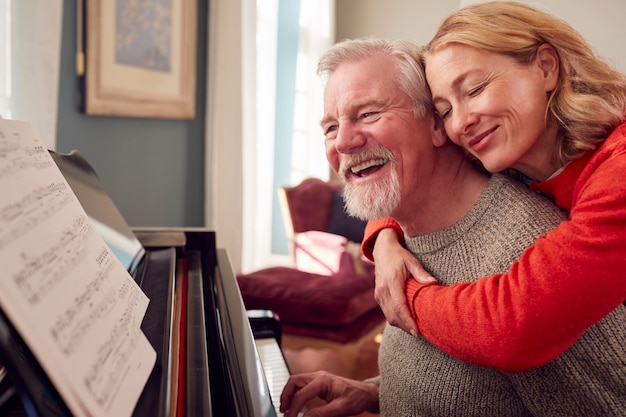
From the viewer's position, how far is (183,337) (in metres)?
1.02

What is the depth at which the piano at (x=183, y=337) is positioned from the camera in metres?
0.55

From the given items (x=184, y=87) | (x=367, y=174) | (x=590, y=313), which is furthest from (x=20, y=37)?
(x=590, y=313)

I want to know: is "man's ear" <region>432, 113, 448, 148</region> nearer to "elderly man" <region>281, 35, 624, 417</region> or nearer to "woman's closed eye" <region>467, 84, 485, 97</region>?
"elderly man" <region>281, 35, 624, 417</region>

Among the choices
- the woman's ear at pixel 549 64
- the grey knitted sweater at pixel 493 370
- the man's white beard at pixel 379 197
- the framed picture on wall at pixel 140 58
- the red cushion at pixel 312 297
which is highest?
the framed picture on wall at pixel 140 58

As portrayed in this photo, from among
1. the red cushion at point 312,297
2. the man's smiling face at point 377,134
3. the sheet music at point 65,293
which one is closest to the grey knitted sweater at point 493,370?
the man's smiling face at point 377,134

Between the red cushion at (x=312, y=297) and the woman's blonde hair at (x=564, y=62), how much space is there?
5.80 ft

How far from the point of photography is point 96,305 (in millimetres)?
664

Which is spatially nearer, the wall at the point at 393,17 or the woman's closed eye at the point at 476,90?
the woman's closed eye at the point at 476,90

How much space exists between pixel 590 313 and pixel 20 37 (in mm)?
2546

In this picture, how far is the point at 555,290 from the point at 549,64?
434 millimetres

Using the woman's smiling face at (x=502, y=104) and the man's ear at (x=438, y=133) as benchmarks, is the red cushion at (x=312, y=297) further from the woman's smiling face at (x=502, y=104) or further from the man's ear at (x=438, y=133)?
the woman's smiling face at (x=502, y=104)

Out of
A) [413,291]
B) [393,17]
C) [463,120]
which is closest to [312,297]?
[413,291]

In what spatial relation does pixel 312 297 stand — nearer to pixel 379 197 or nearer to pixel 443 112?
pixel 379 197

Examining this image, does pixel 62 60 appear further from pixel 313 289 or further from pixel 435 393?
pixel 435 393
